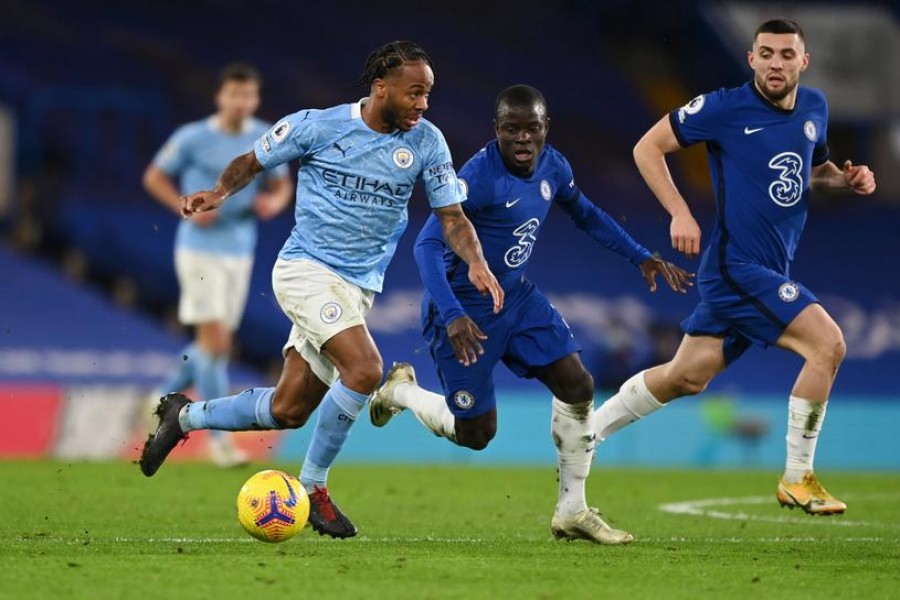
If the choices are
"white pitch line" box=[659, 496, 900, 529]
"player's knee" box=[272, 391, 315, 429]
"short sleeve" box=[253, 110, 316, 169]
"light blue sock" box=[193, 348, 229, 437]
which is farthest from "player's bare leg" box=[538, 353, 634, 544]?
"light blue sock" box=[193, 348, 229, 437]

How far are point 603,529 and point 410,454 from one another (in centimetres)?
840

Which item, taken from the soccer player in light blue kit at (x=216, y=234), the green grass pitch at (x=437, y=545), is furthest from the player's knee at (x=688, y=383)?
the soccer player in light blue kit at (x=216, y=234)

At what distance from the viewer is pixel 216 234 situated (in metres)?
12.7

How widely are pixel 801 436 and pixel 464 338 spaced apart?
189 cm

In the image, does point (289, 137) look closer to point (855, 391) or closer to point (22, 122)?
point (22, 122)

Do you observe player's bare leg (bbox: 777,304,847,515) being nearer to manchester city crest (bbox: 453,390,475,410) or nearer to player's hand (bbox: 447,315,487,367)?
manchester city crest (bbox: 453,390,475,410)

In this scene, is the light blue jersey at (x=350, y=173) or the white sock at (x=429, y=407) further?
the white sock at (x=429, y=407)

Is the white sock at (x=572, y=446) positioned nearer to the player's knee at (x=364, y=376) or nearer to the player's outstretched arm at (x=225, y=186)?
the player's knee at (x=364, y=376)

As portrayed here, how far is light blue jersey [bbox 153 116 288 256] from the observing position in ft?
41.6

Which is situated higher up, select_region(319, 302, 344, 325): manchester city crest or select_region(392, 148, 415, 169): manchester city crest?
select_region(392, 148, 415, 169): manchester city crest

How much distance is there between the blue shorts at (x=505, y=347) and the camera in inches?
304

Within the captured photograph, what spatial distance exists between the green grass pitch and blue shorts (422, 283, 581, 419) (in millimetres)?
686

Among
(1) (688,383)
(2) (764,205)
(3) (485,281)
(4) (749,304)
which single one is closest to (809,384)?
(4) (749,304)

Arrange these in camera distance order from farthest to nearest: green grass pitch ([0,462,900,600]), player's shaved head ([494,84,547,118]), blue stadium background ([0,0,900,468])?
blue stadium background ([0,0,900,468])
player's shaved head ([494,84,547,118])
green grass pitch ([0,462,900,600])
